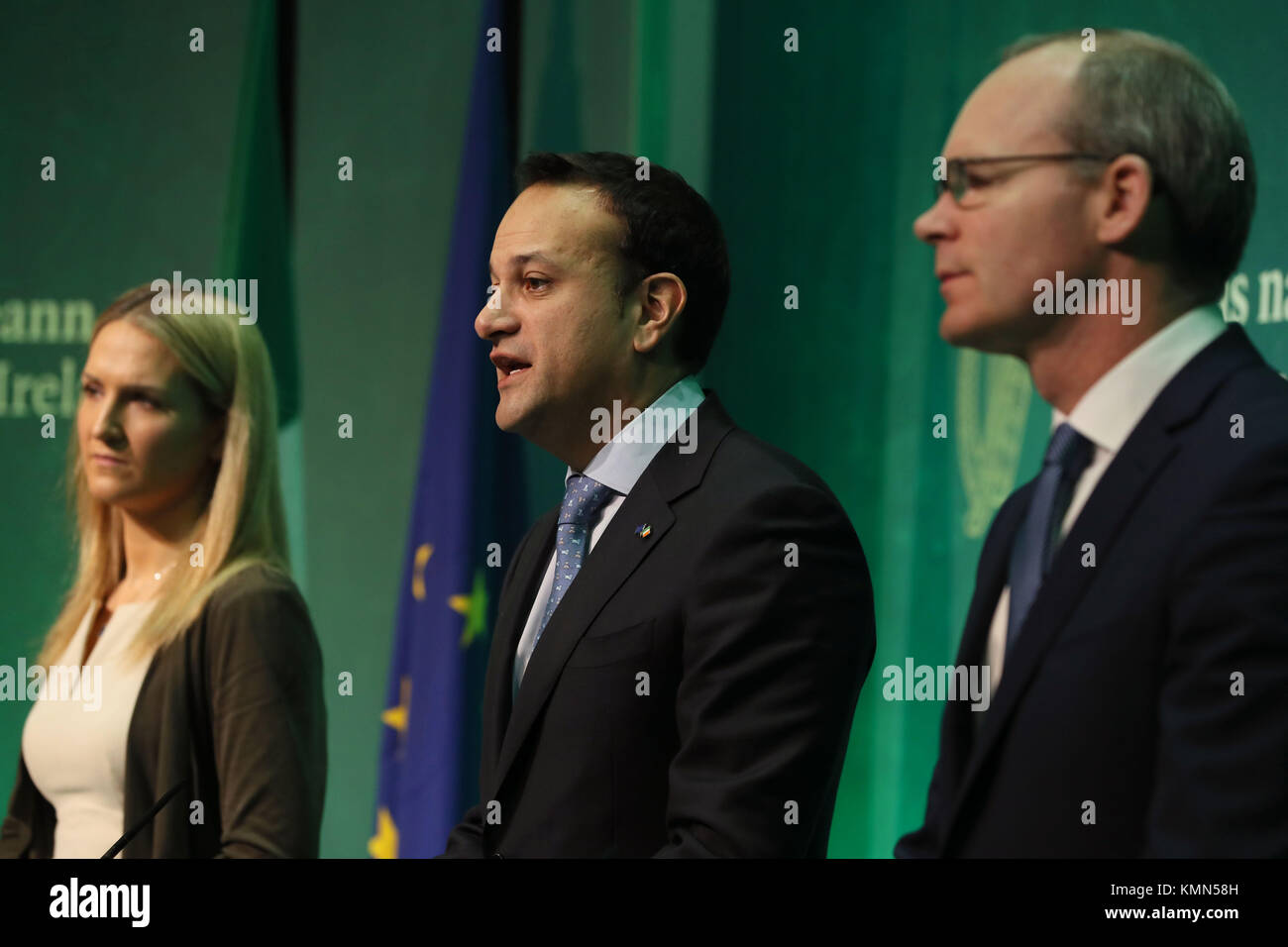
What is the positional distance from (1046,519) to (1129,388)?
0.61 ft

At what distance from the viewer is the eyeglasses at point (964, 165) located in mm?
1772


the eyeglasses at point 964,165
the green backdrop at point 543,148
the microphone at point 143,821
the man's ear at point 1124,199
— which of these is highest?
the green backdrop at point 543,148

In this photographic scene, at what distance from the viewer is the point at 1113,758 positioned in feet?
5.41

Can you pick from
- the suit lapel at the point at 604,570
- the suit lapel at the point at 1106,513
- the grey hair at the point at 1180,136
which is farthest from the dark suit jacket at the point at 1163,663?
the suit lapel at the point at 604,570

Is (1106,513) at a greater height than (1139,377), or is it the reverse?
(1139,377)

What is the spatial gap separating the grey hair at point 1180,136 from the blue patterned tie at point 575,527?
849 millimetres

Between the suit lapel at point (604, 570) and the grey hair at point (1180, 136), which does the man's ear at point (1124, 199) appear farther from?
the suit lapel at point (604, 570)

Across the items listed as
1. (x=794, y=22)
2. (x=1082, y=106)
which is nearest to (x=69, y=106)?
(x=794, y=22)

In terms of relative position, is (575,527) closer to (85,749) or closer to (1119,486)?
(1119,486)

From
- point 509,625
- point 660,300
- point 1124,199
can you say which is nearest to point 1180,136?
A: point 1124,199

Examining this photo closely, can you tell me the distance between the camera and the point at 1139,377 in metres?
1.75

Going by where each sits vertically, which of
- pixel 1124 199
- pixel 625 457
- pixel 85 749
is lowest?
pixel 85 749
